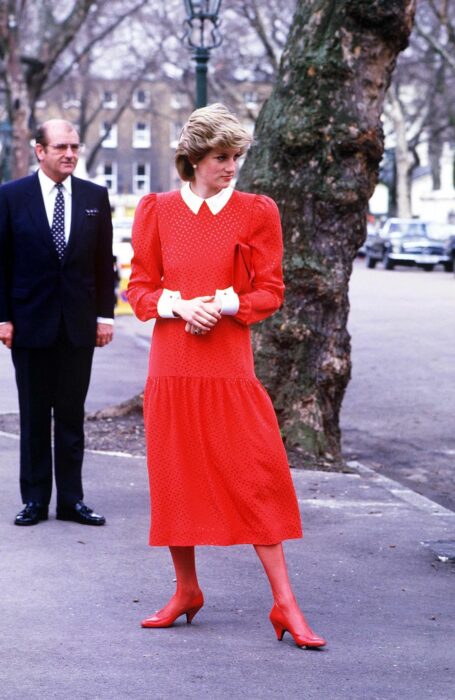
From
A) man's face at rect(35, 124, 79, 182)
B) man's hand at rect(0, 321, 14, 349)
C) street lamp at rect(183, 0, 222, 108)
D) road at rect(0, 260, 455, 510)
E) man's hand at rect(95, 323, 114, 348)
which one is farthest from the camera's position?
street lamp at rect(183, 0, 222, 108)

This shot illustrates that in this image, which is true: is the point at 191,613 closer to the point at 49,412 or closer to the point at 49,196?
the point at 49,412

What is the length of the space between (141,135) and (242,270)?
105550 millimetres

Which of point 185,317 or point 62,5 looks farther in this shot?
point 62,5

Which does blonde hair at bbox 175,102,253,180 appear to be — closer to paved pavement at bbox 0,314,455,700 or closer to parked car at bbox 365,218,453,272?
paved pavement at bbox 0,314,455,700

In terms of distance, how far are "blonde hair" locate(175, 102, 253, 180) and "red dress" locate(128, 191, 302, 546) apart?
22cm

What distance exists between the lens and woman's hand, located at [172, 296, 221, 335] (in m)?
4.93

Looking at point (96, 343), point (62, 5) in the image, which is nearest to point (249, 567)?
point (96, 343)

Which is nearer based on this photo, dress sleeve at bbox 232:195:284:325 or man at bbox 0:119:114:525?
dress sleeve at bbox 232:195:284:325

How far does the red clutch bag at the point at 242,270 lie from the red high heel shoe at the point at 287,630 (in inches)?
43.5

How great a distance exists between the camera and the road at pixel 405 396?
34.0 feet

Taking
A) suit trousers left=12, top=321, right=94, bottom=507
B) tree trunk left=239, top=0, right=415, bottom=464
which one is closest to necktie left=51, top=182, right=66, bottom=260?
suit trousers left=12, top=321, right=94, bottom=507

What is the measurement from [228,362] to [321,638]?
1.00 meters

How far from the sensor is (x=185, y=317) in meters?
4.95

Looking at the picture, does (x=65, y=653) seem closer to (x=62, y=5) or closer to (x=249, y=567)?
(x=249, y=567)
